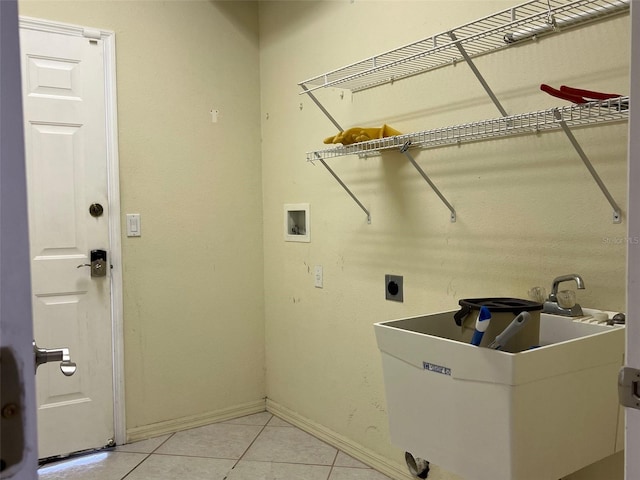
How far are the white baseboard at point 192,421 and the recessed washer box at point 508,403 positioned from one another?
1822mm

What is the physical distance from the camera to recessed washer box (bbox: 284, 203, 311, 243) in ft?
9.50

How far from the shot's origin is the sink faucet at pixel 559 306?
1.57m

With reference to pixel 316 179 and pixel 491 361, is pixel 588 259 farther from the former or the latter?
pixel 316 179

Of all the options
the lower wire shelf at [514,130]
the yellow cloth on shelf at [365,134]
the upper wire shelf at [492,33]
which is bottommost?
the lower wire shelf at [514,130]

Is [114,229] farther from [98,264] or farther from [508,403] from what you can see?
[508,403]

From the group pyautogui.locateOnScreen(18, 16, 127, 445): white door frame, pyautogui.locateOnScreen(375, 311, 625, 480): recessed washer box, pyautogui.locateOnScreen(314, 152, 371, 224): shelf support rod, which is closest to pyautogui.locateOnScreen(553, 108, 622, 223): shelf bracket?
pyautogui.locateOnScreen(375, 311, 625, 480): recessed washer box

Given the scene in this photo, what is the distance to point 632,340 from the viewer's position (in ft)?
2.20

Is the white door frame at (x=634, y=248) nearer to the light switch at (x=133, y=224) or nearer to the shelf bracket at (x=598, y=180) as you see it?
the shelf bracket at (x=598, y=180)

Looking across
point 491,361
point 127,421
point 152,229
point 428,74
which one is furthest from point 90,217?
point 491,361

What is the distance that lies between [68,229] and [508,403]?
2.25m

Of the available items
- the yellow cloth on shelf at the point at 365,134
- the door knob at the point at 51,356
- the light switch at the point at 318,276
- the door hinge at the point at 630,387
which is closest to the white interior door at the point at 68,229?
the light switch at the point at 318,276

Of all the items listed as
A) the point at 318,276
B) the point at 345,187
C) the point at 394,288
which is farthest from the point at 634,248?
the point at 318,276

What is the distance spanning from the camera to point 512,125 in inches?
71.4

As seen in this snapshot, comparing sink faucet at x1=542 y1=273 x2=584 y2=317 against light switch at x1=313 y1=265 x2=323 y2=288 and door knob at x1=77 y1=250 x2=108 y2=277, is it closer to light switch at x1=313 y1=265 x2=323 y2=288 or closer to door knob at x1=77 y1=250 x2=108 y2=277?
light switch at x1=313 y1=265 x2=323 y2=288
